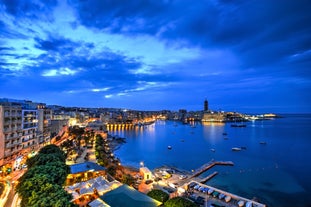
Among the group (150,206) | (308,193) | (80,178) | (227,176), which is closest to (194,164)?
(227,176)

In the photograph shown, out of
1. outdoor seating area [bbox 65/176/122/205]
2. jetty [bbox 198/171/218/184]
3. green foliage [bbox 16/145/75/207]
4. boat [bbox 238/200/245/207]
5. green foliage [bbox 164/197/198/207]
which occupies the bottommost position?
jetty [bbox 198/171/218/184]

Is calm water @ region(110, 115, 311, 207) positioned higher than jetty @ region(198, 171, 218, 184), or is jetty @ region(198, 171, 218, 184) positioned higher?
jetty @ region(198, 171, 218, 184)

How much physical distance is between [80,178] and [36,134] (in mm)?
16279

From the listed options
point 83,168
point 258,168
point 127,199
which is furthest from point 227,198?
point 258,168

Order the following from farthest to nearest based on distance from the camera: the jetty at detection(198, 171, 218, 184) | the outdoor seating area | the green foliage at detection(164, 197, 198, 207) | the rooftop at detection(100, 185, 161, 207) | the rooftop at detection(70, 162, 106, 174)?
the jetty at detection(198, 171, 218, 184) → the rooftop at detection(70, 162, 106, 174) → the outdoor seating area → the rooftop at detection(100, 185, 161, 207) → the green foliage at detection(164, 197, 198, 207)

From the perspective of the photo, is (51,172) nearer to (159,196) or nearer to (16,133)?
(159,196)

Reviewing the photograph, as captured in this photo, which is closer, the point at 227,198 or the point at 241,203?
the point at 241,203

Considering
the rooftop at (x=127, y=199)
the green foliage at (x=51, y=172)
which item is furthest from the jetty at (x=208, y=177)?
the green foliage at (x=51, y=172)

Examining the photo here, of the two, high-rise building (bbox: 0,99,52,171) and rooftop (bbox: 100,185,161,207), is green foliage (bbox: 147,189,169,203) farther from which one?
high-rise building (bbox: 0,99,52,171)

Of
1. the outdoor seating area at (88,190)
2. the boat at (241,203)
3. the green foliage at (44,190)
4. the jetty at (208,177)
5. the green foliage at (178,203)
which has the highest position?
the green foliage at (44,190)

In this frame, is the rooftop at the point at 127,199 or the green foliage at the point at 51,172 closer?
the rooftop at the point at 127,199

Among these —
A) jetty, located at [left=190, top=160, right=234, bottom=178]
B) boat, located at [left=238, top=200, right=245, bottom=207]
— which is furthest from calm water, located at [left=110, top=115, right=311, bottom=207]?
boat, located at [left=238, top=200, right=245, bottom=207]

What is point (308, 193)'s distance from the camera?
63.4ft

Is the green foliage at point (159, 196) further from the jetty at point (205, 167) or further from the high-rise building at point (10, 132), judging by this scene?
the high-rise building at point (10, 132)
